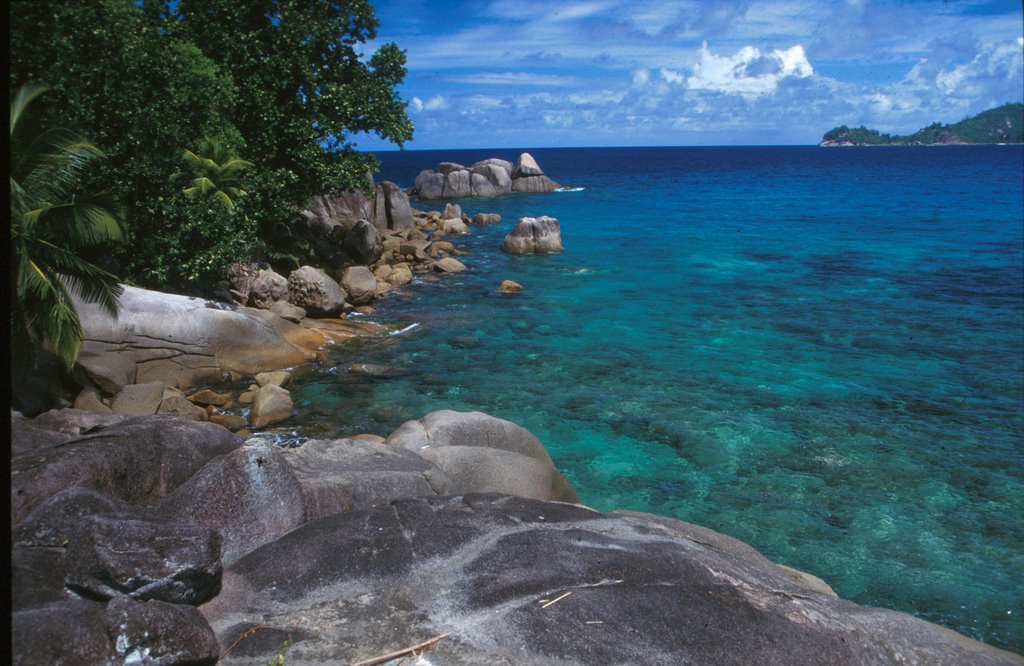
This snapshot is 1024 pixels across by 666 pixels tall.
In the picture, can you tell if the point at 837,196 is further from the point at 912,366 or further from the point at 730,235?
the point at 912,366

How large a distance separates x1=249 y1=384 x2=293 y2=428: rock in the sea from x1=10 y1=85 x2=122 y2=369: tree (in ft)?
13.4

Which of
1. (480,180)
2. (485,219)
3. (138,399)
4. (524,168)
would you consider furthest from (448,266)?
(524,168)

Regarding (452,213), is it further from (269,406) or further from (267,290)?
(269,406)

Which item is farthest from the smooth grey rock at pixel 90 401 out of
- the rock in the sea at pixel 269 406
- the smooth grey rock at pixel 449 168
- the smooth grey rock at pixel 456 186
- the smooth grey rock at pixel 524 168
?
the smooth grey rock at pixel 524 168

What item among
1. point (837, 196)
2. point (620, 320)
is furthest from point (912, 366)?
point (837, 196)

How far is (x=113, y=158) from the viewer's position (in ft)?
63.4

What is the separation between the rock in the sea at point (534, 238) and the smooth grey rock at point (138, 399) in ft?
84.0

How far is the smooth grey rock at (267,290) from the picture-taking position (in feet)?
80.9

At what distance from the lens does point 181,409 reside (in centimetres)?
1681

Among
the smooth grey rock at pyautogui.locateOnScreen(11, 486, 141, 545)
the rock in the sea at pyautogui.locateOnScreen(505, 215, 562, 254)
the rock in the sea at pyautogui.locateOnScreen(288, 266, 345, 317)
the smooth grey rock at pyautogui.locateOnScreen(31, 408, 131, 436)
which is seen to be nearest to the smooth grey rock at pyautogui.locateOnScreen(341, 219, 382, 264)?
the rock in the sea at pyautogui.locateOnScreen(288, 266, 345, 317)

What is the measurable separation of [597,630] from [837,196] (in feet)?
264

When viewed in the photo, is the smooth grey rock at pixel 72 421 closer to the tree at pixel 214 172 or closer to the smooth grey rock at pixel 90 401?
the smooth grey rock at pixel 90 401

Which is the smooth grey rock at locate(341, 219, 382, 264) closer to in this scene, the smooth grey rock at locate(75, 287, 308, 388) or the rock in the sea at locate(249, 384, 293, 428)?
the smooth grey rock at locate(75, 287, 308, 388)

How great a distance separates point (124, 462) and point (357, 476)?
110 inches
